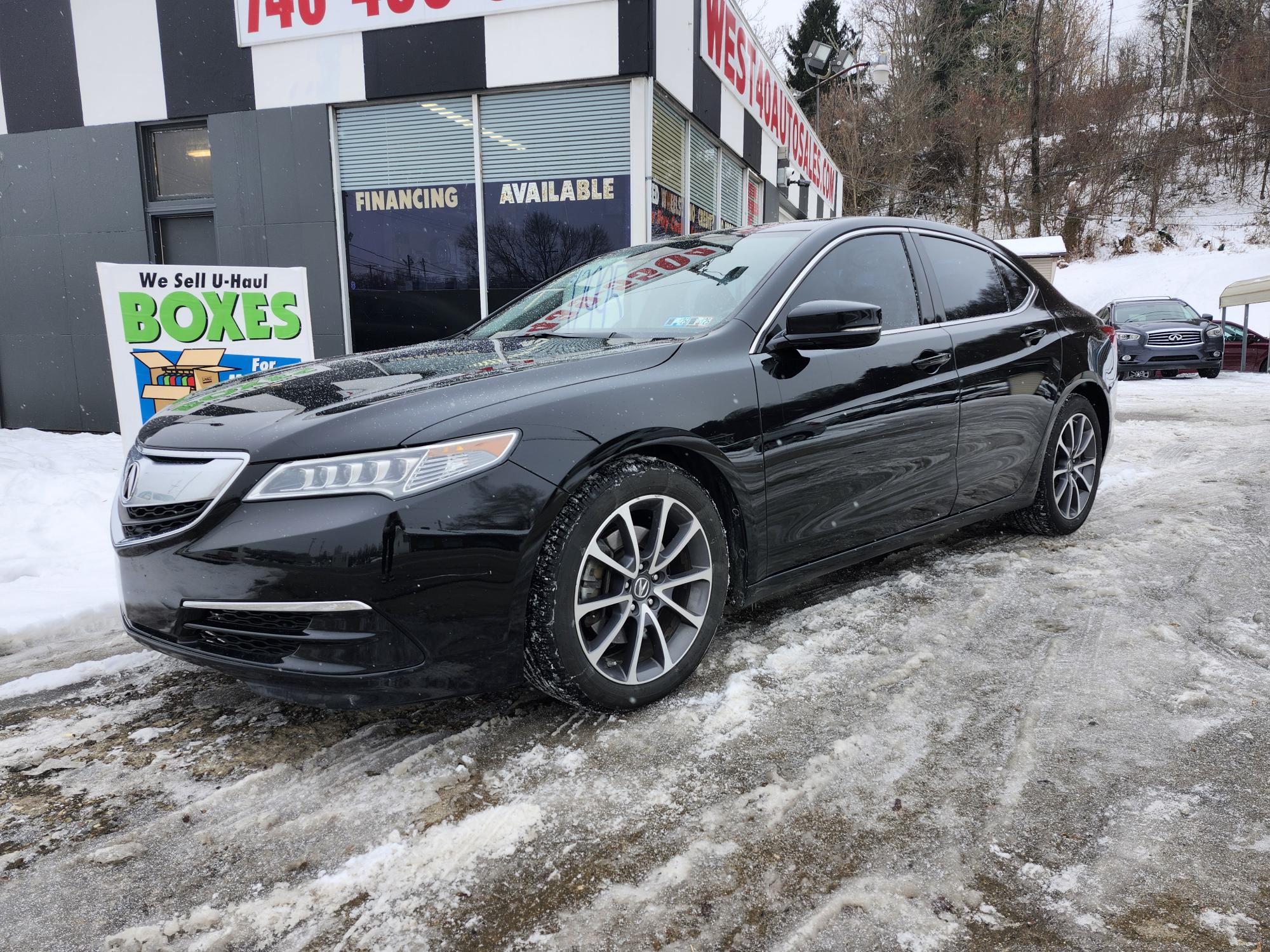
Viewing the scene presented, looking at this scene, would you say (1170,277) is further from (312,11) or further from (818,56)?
(312,11)

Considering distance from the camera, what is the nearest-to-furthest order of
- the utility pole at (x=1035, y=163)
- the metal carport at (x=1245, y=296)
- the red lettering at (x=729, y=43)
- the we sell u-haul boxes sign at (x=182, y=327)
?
the we sell u-haul boxes sign at (x=182, y=327), the red lettering at (x=729, y=43), the metal carport at (x=1245, y=296), the utility pole at (x=1035, y=163)

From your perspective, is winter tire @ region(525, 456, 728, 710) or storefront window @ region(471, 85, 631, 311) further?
storefront window @ region(471, 85, 631, 311)

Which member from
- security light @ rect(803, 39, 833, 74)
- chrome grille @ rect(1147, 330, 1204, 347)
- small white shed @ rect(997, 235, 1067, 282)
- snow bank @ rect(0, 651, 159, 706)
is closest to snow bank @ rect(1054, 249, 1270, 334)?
small white shed @ rect(997, 235, 1067, 282)

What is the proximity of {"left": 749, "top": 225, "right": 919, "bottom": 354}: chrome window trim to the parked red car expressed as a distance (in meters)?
18.2

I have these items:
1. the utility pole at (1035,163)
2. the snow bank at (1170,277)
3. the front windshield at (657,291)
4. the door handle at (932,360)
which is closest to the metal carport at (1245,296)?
the snow bank at (1170,277)

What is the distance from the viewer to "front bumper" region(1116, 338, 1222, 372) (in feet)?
50.0

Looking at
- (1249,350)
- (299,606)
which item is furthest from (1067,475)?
(1249,350)

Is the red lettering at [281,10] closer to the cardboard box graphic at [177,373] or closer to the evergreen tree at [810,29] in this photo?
the cardboard box graphic at [177,373]

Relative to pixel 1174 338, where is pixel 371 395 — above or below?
above

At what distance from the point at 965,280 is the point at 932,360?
658 millimetres

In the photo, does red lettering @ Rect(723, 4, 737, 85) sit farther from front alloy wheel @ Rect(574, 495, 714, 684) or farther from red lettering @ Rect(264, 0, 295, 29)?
front alloy wheel @ Rect(574, 495, 714, 684)

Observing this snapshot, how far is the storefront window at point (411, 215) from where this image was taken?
7.71m

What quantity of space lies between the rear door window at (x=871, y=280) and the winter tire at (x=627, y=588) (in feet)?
3.04

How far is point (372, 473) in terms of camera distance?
1.98 m
